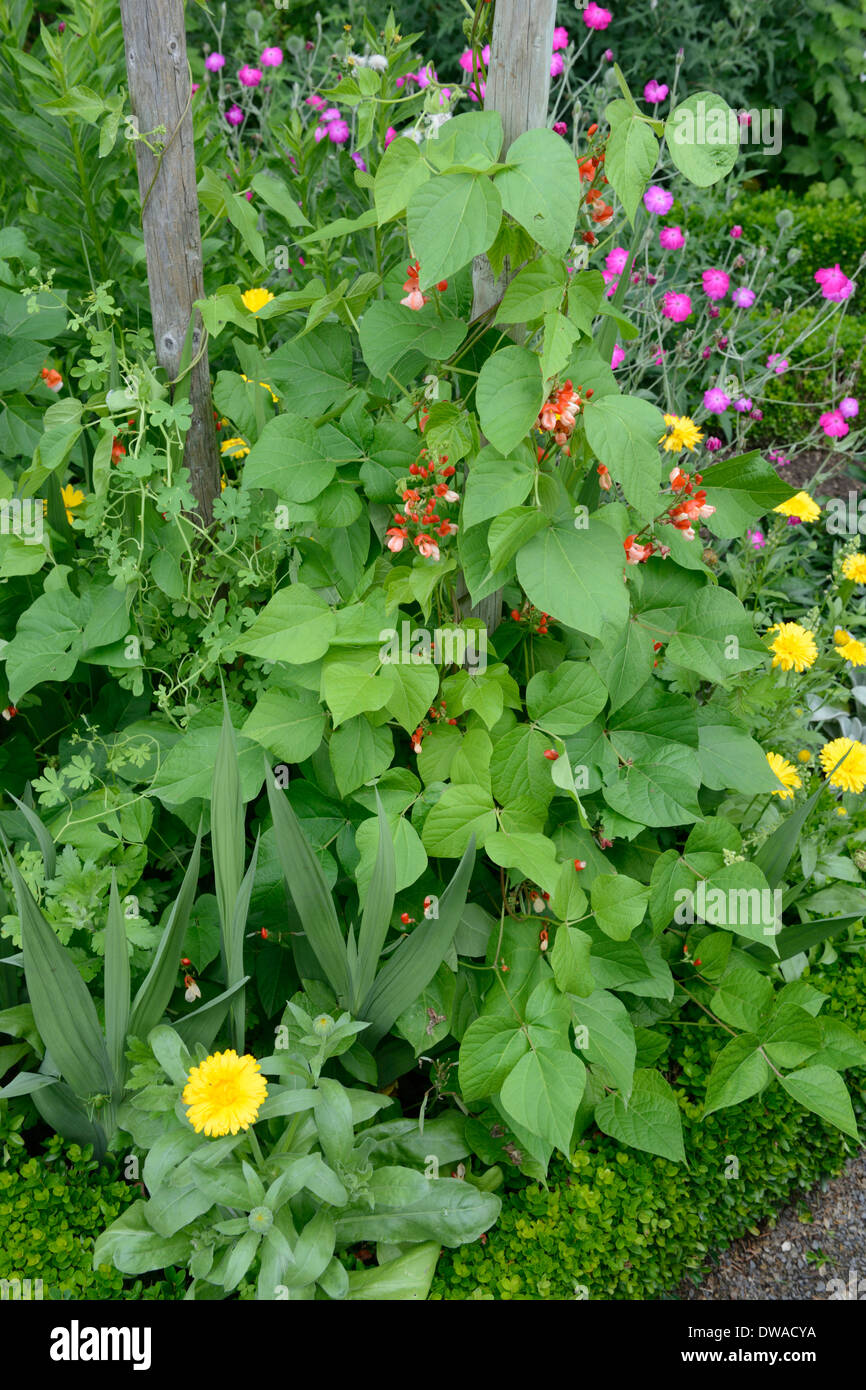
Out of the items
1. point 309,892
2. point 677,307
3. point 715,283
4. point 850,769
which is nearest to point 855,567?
point 850,769

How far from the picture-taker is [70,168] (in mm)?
2049

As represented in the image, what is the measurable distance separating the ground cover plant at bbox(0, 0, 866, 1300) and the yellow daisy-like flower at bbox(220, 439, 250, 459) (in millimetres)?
17

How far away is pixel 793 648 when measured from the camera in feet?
6.75

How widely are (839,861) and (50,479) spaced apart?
1.62 meters

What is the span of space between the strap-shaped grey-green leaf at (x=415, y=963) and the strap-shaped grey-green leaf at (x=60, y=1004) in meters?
0.39

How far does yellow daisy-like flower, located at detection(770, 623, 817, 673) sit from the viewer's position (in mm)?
2051

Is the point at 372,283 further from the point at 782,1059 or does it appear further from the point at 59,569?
the point at 782,1059

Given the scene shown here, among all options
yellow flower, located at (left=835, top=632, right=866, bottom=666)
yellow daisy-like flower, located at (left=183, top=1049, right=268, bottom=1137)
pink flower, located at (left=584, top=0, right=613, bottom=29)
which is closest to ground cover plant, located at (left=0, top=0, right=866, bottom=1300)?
yellow daisy-like flower, located at (left=183, top=1049, right=268, bottom=1137)

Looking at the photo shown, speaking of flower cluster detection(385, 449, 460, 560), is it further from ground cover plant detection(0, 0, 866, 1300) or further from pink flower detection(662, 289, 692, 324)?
pink flower detection(662, 289, 692, 324)

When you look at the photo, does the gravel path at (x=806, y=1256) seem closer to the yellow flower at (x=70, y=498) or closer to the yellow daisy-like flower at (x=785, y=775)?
the yellow daisy-like flower at (x=785, y=775)

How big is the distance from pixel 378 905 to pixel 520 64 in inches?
44.1

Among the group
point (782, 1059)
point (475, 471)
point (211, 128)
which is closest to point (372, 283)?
point (475, 471)

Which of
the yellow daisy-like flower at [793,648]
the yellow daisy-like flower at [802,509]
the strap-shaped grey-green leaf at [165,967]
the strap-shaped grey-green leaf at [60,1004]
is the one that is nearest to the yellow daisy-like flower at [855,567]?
the yellow daisy-like flower at [802,509]

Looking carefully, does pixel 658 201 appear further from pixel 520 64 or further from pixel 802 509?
pixel 520 64
